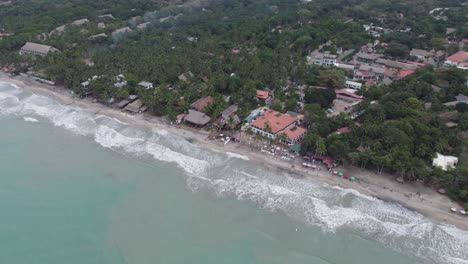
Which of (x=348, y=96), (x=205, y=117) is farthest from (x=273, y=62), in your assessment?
(x=205, y=117)

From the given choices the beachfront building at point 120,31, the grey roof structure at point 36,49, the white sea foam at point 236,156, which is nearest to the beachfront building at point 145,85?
the white sea foam at point 236,156

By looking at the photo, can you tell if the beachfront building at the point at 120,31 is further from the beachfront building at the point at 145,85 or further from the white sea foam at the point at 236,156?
the white sea foam at the point at 236,156

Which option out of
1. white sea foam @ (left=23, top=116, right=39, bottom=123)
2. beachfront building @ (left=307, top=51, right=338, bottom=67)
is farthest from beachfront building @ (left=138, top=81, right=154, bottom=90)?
beachfront building @ (left=307, top=51, right=338, bottom=67)

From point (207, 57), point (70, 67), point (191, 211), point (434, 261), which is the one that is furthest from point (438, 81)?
point (70, 67)

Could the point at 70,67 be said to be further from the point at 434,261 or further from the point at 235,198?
the point at 434,261

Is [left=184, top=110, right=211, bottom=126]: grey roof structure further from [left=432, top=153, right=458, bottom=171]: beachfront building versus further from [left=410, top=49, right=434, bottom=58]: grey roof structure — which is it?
[left=410, top=49, right=434, bottom=58]: grey roof structure

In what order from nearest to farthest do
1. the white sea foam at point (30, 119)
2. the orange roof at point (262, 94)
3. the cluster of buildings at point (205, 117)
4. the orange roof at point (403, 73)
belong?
the cluster of buildings at point (205, 117), the white sea foam at point (30, 119), the orange roof at point (262, 94), the orange roof at point (403, 73)

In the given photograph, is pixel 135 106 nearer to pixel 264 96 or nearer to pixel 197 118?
pixel 197 118
